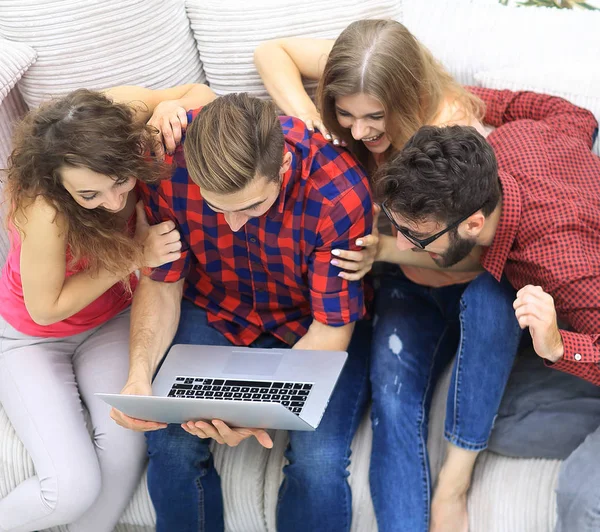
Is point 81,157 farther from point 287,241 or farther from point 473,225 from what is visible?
point 473,225

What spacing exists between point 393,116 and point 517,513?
815mm

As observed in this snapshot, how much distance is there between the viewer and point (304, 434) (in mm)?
1594

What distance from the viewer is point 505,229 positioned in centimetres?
151

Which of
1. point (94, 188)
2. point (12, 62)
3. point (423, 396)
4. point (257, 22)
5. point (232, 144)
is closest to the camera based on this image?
point (232, 144)

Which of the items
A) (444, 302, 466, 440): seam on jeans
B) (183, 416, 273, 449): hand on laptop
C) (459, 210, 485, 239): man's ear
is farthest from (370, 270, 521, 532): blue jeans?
(183, 416, 273, 449): hand on laptop

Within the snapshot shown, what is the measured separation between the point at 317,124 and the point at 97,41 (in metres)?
0.60

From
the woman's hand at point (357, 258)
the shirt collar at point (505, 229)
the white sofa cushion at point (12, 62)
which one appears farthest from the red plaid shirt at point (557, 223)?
the white sofa cushion at point (12, 62)

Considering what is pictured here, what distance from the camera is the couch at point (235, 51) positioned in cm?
168

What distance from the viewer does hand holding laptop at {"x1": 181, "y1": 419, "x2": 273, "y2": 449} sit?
149 centimetres

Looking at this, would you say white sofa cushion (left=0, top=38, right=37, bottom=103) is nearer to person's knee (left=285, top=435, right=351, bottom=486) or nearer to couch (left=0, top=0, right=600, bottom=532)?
couch (left=0, top=0, right=600, bottom=532)

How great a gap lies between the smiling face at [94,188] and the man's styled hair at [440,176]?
49 centimetres

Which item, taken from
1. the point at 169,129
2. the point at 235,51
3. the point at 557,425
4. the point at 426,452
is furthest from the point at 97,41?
the point at 557,425

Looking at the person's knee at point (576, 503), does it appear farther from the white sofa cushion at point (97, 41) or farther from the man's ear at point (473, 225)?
the white sofa cushion at point (97, 41)

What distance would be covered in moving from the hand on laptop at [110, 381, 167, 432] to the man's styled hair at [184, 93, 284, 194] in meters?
0.46
